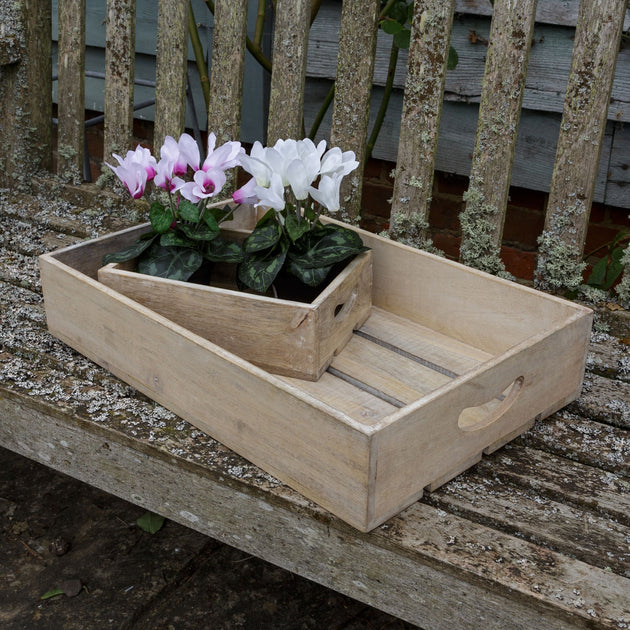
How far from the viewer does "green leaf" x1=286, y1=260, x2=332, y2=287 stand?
1.65 metres

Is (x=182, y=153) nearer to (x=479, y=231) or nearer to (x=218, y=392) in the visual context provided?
(x=218, y=392)

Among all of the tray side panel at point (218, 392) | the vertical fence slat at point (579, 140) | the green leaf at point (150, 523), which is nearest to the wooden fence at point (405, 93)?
the vertical fence slat at point (579, 140)

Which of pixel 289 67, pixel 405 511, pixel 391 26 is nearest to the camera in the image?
pixel 405 511

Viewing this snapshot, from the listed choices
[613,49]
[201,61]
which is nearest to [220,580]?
[613,49]

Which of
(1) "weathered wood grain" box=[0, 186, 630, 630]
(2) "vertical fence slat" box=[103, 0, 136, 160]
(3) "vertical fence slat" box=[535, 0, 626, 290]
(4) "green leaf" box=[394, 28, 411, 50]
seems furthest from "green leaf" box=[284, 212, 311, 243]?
(4) "green leaf" box=[394, 28, 411, 50]

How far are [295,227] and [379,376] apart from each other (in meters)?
0.34

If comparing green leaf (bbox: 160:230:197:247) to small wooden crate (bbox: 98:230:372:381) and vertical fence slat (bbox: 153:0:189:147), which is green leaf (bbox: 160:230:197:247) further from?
vertical fence slat (bbox: 153:0:189:147)

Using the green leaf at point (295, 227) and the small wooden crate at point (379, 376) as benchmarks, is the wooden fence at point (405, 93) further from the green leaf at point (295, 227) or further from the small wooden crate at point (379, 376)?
the green leaf at point (295, 227)

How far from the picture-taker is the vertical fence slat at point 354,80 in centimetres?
208

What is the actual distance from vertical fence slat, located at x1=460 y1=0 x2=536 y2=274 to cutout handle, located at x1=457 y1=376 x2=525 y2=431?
2.15ft

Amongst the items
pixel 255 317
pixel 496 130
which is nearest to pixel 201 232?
pixel 255 317

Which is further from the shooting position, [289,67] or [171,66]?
[171,66]

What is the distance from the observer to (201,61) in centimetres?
316

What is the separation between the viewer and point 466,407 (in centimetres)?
136
